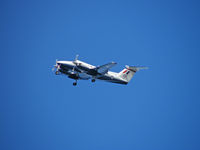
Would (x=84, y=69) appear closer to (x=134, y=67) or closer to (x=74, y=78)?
(x=74, y=78)

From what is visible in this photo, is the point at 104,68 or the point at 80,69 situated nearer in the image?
the point at 104,68

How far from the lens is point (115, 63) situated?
169 feet

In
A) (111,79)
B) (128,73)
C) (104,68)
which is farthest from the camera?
(128,73)

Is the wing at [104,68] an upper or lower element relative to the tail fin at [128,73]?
lower

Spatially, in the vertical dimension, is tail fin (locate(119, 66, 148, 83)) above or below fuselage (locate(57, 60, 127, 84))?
above

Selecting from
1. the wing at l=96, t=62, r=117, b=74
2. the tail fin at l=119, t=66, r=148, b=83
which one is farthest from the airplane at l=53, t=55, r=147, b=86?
the tail fin at l=119, t=66, r=148, b=83

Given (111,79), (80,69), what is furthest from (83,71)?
(111,79)

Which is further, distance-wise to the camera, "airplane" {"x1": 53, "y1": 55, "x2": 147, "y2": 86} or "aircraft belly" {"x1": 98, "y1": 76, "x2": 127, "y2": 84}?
"aircraft belly" {"x1": 98, "y1": 76, "x2": 127, "y2": 84}

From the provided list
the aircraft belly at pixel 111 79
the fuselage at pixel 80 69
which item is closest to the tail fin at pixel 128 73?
the aircraft belly at pixel 111 79

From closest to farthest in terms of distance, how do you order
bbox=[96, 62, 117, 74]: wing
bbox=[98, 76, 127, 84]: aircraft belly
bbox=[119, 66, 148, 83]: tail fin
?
bbox=[96, 62, 117, 74]: wing < bbox=[98, 76, 127, 84]: aircraft belly < bbox=[119, 66, 148, 83]: tail fin

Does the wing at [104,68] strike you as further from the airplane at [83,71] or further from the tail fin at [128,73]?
the tail fin at [128,73]

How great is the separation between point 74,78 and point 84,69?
3739 millimetres

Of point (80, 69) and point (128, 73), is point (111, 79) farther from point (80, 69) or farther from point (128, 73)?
point (80, 69)

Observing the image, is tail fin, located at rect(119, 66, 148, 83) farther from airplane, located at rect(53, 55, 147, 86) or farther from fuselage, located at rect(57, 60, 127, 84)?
fuselage, located at rect(57, 60, 127, 84)
